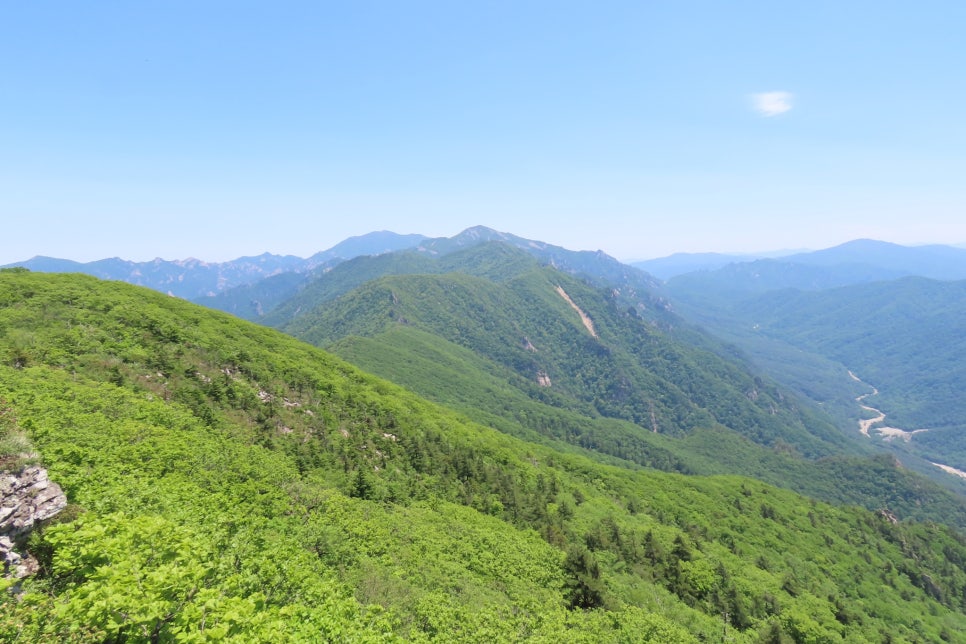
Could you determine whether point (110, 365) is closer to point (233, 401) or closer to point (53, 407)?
point (233, 401)

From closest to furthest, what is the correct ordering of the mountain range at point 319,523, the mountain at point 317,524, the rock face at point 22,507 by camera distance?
1. the mountain at point 317,524
2. the rock face at point 22,507
3. the mountain range at point 319,523

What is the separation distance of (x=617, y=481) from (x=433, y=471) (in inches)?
2943

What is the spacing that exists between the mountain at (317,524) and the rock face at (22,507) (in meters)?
1.10

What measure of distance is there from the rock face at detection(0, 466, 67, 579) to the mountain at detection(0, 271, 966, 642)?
1.10 metres

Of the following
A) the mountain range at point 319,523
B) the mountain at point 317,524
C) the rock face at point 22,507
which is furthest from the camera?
the mountain range at point 319,523

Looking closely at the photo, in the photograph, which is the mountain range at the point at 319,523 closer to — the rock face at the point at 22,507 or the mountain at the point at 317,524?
the mountain at the point at 317,524

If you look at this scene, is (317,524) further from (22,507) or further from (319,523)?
(22,507)

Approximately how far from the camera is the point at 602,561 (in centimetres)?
7012

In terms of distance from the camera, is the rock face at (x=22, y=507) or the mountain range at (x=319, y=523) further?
the mountain range at (x=319, y=523)

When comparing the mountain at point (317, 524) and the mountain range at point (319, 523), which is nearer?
the mountain at point (317, 524)

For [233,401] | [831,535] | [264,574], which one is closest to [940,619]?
[831,535]

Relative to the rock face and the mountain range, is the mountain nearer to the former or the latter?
the mountain range

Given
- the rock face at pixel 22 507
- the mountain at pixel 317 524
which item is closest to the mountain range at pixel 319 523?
the mountain at pixel 317 524

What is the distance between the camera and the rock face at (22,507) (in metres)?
21.2
